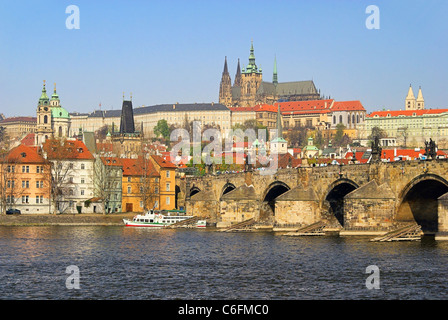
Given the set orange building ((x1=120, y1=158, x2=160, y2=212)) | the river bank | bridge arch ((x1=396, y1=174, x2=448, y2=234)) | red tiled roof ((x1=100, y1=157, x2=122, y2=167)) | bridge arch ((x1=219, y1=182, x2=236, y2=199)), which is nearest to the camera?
bridge arch ((x1=396, y1=174, x2=448, y2=234))

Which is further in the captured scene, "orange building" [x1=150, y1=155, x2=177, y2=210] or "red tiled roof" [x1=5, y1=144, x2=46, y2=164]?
"orange building" [x1=150, y1=155, x2=177, y2=210]

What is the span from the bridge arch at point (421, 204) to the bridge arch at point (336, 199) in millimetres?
10658

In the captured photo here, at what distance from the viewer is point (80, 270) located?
5591 centimetres

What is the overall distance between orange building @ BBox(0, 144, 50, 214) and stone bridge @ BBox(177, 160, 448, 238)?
60.1 feet

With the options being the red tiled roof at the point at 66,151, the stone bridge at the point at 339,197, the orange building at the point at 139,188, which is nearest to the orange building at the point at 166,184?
the orange building at the point at 139,188

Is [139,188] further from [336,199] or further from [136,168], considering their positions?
[336,199]

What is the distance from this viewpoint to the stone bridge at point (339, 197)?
71250 millimetres

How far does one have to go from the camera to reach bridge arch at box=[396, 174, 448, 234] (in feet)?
235

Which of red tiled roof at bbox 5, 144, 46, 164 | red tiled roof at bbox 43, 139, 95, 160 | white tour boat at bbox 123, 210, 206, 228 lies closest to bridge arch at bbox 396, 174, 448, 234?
white tour boat at bbox 123, 210, 206, 228

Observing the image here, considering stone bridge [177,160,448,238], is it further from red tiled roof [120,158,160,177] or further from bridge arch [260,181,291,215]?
red tiled roof [120,158,160,177]

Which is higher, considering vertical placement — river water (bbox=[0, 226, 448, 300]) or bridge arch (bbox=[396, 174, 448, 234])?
bridge arch (bbox=[396, 174, 448, 234])

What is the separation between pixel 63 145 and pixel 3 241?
39385mm

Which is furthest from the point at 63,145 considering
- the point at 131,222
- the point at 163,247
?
the point at 163,247
